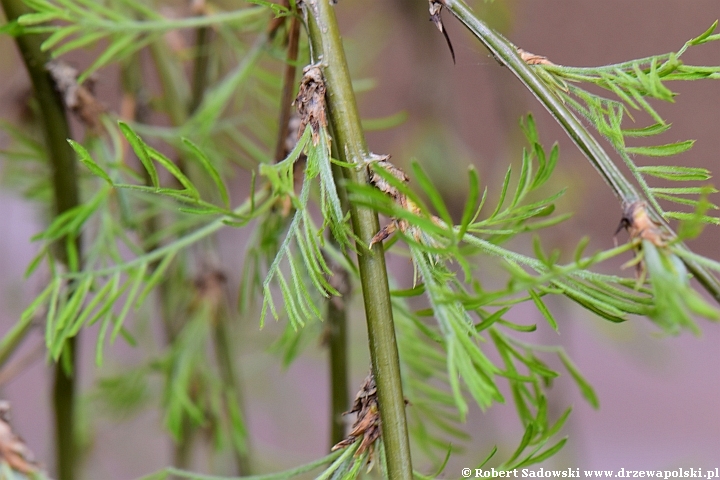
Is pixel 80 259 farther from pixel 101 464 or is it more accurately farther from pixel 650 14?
pixel 650 14

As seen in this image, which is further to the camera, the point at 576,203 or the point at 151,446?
the point at 151,446

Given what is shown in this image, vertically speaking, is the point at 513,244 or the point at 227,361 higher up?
the point at 513,244

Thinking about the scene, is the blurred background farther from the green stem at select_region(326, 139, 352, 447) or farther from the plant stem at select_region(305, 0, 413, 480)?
the plant stem at select_region(305, 0, 413, 480)

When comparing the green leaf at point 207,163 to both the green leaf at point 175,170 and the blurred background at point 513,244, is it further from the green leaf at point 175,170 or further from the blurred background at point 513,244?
the blurred background at point 513,244

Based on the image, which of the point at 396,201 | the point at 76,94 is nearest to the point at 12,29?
the point at 76,94

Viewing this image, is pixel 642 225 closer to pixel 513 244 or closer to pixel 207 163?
pixel 207 163

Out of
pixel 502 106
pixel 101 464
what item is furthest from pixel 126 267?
pixel 101 464
